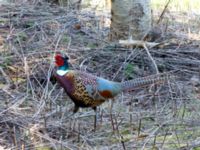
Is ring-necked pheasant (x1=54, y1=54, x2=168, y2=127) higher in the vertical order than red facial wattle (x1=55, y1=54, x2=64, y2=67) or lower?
lower

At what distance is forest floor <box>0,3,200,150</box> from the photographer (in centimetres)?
391

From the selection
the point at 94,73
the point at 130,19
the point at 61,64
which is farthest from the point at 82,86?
the point at 130,19

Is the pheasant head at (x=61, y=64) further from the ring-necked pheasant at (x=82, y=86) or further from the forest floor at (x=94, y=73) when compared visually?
the forest floor at (x=94, y=73)

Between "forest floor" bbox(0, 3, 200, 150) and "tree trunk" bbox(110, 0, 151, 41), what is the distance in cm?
22

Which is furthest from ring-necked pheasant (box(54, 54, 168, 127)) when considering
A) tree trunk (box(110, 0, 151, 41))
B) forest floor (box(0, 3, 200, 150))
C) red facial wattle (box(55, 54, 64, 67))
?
tree trunk (box(110, 0, 151, 41))

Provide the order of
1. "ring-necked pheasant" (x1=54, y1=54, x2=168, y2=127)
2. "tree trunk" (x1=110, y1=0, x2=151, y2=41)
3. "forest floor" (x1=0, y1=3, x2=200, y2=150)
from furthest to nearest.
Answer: "tree trunk" (x1=110, y1=0, x2=151, y2=41) < "ring-necked pheasant" (x1=54, y1=54, x2=168, y2=127) < "forest floor" (x1=0, y1=3, x2=200, y2=150)

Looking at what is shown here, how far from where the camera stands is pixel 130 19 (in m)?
6.28

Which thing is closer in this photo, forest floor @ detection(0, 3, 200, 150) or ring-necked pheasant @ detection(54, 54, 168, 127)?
forest floor @ detection(0, 3, 200, 150)

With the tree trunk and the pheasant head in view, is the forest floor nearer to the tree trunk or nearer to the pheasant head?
the tree trunk

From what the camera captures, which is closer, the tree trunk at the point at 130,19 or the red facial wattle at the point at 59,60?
the red facial wattle at the point at 59,60

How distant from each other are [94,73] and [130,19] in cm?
115

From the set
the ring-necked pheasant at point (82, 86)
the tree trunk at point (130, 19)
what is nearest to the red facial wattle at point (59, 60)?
the ring-necked pheasant at point (82, 86)

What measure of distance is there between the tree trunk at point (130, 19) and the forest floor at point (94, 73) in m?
0.22

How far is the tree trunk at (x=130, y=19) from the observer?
6230 millimetres
